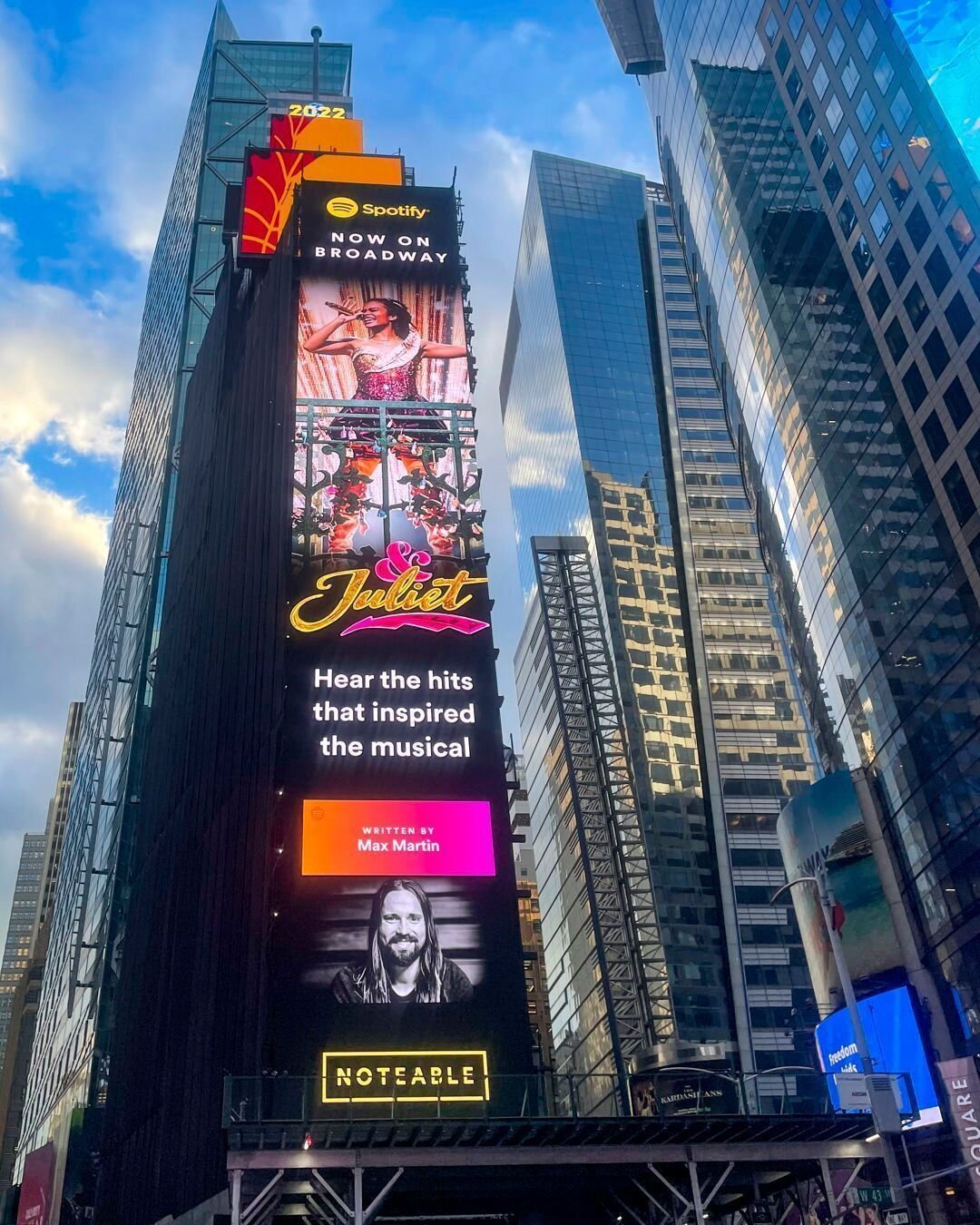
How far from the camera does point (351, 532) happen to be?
54750 millimetres

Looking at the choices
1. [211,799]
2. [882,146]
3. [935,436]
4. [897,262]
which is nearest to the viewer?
[211,799]

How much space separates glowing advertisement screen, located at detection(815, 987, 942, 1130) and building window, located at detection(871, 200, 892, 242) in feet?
128

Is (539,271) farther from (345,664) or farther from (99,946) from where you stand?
(345,664)

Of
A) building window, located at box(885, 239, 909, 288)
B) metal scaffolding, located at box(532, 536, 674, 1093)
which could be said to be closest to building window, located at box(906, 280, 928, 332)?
building window, located at box(885, 239, 909, 288)

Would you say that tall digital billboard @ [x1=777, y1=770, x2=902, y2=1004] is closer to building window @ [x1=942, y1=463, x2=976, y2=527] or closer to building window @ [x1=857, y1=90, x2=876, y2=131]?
building window @ [x1=942, y1=463, x2=976, y2=527]

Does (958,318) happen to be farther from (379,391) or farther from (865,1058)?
(865,1058)

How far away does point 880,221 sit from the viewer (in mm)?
64625

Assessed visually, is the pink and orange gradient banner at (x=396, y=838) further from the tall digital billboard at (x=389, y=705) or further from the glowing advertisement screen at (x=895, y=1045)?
the glowing advertisement screen at (x=895, y=1045)

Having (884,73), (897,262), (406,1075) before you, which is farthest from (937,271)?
(406,1075)

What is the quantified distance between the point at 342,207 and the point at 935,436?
33558 mm

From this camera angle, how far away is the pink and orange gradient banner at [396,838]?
45344 millimetres

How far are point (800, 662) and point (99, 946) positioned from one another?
2128 inches

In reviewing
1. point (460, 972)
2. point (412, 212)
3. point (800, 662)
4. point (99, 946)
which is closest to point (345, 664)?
point (460, 972)

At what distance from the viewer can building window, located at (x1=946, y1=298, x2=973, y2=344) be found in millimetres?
56906
